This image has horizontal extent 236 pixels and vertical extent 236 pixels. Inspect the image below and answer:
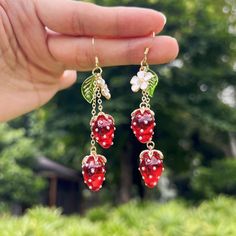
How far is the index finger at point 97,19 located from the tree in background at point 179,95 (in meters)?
9.27

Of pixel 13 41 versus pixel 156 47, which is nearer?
pixel 156 47

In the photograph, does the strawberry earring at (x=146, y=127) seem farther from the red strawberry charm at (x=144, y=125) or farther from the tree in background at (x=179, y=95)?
the tree in background at (x=179, y=95)

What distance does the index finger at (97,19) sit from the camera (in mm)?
2020

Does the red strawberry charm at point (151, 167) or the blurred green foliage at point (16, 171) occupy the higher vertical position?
the blurred green foliage at point (16, 171)

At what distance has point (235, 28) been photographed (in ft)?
44.0

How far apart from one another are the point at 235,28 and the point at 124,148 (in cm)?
454

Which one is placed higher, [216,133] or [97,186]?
[216,133]

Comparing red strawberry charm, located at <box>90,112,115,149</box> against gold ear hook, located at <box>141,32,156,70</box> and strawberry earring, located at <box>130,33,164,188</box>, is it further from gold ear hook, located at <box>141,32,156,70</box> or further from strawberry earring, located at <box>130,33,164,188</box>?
gold ear hook, located at <box>141,32,156,70</box>

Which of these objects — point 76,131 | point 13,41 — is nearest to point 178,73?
point 76,131

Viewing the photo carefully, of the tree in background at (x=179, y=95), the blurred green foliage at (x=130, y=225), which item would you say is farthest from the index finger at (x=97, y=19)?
the tree in background at (x=179, y=95)

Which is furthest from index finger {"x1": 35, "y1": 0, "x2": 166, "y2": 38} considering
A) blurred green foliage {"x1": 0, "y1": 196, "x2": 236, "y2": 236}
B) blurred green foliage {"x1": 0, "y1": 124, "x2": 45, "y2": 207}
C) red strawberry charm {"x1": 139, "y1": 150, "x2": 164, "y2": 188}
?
blurred green foliage {"x1": 0, "y1": 124, "x2": 45, "y2": 207}

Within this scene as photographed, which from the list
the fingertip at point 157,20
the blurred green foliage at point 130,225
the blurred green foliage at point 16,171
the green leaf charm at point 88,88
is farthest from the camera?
the blurred green foliage at point 16,171

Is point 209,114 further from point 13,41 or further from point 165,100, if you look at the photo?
point 13,41

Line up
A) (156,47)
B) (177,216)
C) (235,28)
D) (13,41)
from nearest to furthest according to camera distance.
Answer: (156,47) < (13,41) < (177,216) < (235,28)
